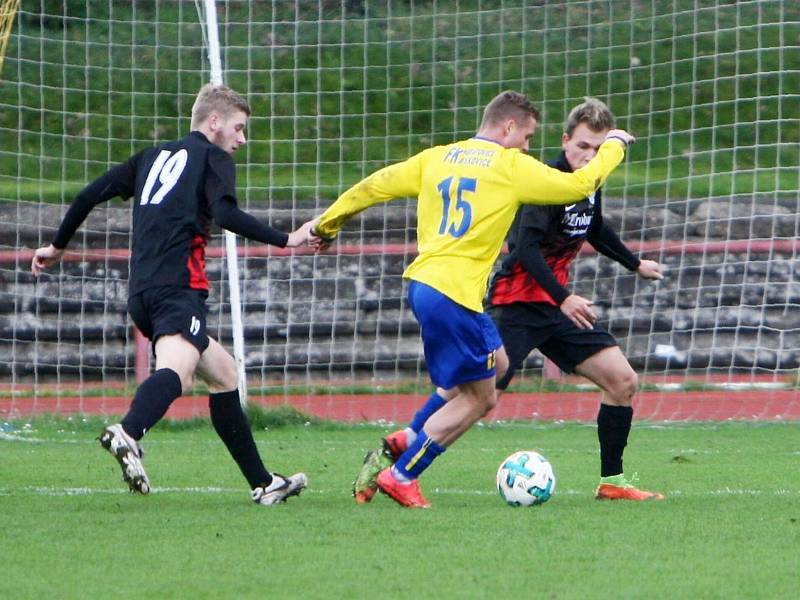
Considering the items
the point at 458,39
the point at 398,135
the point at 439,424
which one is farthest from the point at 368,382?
the point at 439,424

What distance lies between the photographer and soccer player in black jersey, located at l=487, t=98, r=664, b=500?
682 cm

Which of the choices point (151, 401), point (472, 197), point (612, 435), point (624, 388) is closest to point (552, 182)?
point (472, 197)

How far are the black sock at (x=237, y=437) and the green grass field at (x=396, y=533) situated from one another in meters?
0.15

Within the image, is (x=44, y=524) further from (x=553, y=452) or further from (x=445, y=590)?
(x=553, y=452)

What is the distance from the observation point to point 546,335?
23.6 ft

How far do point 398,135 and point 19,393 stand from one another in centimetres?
386

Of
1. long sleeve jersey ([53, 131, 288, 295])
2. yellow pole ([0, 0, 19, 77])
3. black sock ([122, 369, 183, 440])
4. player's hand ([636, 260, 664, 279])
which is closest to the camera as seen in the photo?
black sock ([122, 369, 183, 440])

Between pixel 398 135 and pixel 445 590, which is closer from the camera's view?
pixel 445 590

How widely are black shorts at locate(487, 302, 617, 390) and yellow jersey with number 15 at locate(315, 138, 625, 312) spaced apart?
77 cm

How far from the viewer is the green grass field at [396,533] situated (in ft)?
14.9

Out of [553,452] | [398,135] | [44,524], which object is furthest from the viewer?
[398,135]

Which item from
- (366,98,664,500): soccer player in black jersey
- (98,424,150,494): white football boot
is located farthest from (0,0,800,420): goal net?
(98,424,150,494): white football boot

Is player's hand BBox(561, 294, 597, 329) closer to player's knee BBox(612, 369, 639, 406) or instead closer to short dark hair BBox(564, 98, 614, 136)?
player's knee BBox(612, 369, 639, 406)

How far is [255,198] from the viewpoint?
14633 mm
